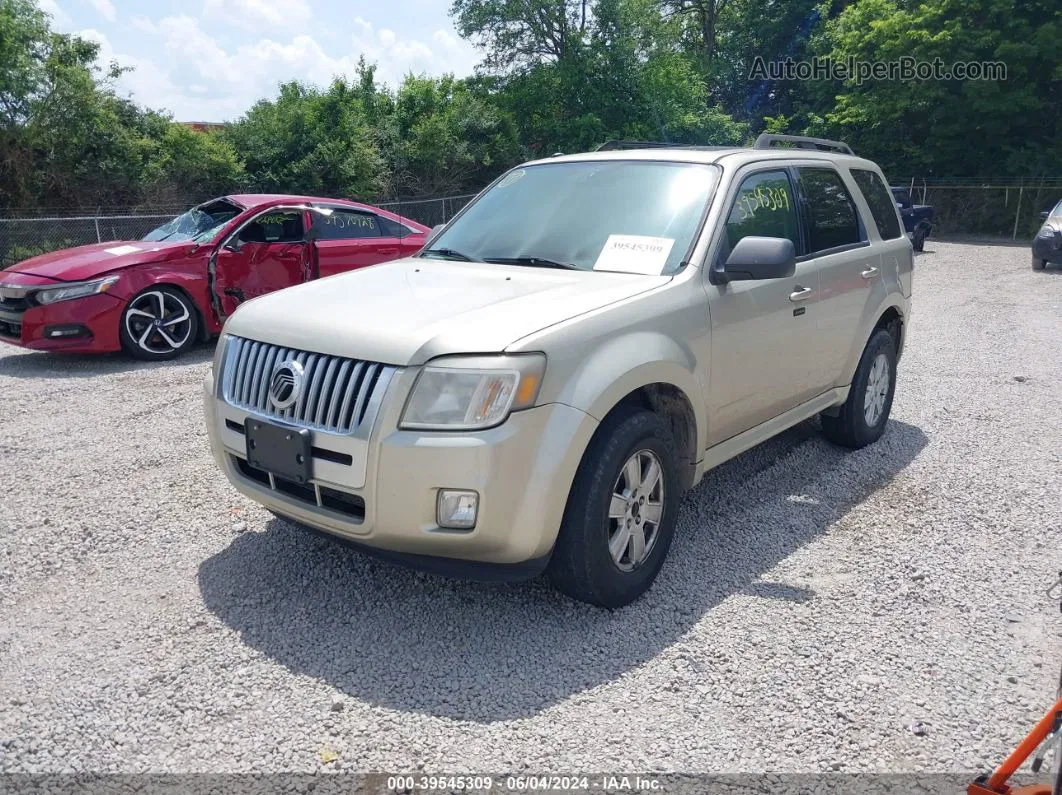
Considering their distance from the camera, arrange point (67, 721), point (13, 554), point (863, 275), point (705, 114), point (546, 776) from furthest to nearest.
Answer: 1. point (705, 114)
2. point (863, 275)
3. point (13, 554)
4. point (67, 721)
5. point (546, 776)

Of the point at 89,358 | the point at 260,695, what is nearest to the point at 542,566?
the point at 260,695

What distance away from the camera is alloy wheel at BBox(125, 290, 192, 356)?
8.34 metres

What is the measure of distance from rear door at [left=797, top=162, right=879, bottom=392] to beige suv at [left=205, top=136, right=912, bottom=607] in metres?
0.02

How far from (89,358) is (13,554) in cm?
506

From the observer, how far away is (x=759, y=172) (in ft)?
15.1

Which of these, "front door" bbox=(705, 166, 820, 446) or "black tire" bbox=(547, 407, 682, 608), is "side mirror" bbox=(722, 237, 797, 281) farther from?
"black tire" bbox=(547, 407, 682, 608)

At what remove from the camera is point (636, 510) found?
3.64 m

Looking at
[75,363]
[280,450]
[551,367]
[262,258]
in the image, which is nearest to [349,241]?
[262,258]

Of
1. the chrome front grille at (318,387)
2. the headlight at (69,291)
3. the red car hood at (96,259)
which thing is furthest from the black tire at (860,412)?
the headlight at (69,291)

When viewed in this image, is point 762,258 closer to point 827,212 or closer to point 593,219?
point 593,219

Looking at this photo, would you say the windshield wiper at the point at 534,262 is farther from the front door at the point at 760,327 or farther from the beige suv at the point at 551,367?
the front door at the point at 760,327

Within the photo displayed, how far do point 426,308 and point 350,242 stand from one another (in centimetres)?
674

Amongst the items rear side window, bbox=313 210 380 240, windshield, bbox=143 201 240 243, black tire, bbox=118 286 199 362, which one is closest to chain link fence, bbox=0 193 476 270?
windshield, bbox=143 201 240 243

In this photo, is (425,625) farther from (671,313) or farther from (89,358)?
(89,358)
